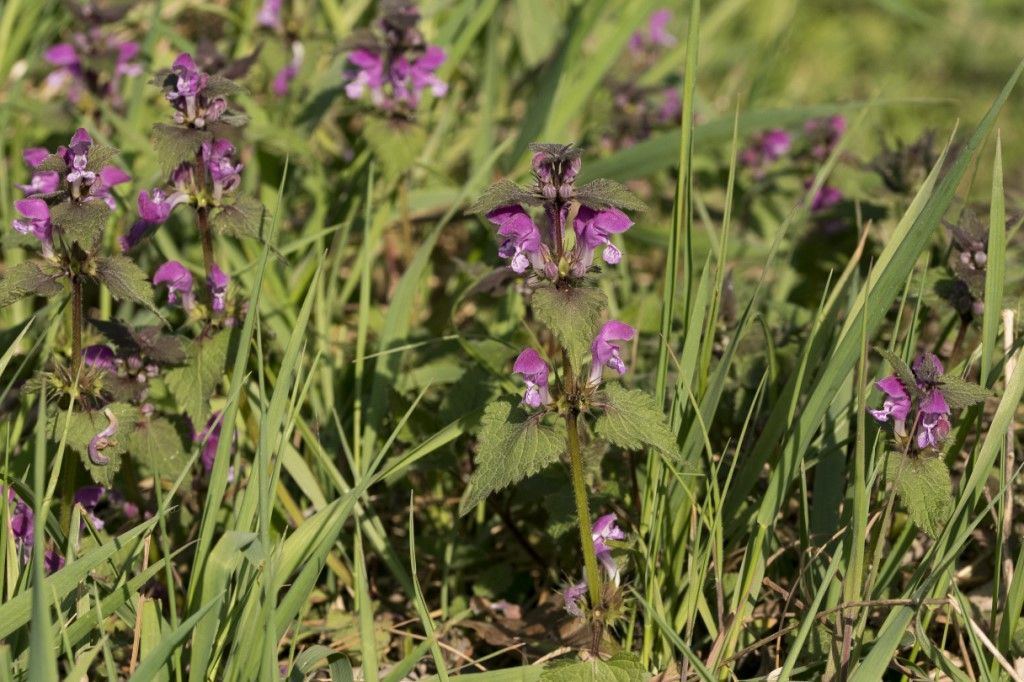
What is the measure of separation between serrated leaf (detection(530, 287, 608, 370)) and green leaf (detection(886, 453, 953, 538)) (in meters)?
0.63

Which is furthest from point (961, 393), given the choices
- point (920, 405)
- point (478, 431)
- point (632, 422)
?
point (478, 431)

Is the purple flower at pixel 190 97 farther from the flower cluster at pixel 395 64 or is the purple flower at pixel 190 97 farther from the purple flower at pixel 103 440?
the flower cluster at pixel 395 64

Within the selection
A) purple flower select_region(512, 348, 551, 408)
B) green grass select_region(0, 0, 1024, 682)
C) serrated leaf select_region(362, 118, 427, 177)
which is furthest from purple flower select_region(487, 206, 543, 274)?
serrated leaf select_region(362, 118, 427, 177)

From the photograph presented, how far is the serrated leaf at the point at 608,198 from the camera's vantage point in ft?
5.80

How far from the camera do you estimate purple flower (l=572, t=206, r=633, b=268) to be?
1865 millimetres

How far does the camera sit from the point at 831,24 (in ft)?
21.3

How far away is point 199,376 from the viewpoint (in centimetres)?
225

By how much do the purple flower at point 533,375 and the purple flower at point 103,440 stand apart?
→ 77 centimetres

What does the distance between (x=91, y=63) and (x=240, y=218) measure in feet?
5.50

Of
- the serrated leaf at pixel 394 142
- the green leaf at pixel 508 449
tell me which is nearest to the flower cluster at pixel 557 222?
the green leaf at pixel 508 449

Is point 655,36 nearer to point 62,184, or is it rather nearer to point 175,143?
point 175,143

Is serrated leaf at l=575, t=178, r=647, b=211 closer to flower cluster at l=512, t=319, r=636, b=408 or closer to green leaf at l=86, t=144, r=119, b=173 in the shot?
flower cluster at l=512, t=319, r=636, b=408

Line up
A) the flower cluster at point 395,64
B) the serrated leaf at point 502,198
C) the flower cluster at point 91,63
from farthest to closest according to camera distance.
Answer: the flower cluster at point 91,63
the flower cluster at point 395,64
the serrated leaf at point 502,198

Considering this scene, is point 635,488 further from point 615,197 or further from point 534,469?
point 615,197
